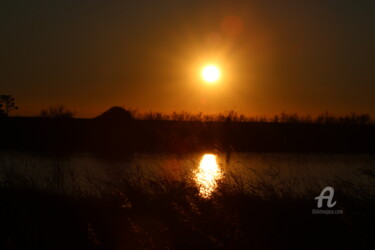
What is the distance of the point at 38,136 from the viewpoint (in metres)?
40.8

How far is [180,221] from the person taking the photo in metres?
8.08

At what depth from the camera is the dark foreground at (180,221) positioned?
719cm

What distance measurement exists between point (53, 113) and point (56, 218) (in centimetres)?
4069

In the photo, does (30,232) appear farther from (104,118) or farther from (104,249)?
(104,118)

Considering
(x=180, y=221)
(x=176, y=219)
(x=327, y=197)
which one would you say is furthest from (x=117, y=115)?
(x=180, y=221)

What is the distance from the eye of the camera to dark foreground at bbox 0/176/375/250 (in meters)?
7.19

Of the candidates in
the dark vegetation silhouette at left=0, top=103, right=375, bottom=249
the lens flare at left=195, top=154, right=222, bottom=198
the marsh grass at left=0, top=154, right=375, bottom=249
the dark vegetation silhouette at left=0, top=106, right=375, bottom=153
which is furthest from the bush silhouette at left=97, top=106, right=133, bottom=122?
the marsh grass at left=0, top=154, right=375, bottom=249

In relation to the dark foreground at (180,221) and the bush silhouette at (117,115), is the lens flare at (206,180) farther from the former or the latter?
the bush silhouette at (117,115)

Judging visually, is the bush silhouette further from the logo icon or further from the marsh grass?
the logo icon

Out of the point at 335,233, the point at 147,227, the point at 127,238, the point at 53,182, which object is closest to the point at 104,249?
the point at 127,238

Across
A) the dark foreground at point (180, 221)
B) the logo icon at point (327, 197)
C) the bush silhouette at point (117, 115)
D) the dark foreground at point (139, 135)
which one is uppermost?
the bush silhouette at point (117, 115)

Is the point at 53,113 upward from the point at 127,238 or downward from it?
upward

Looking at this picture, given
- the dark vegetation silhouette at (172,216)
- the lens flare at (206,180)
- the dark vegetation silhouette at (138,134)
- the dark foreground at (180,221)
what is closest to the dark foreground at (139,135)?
the dark vegetation silhouette at (138,134)

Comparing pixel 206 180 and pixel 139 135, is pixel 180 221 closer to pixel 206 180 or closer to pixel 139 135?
pixel 206 180
